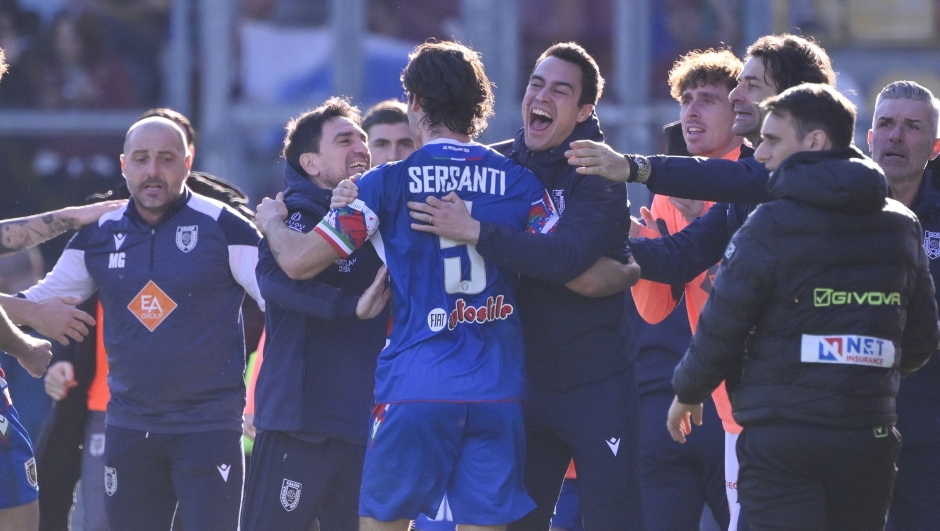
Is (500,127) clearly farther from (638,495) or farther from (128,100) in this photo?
(638,495)

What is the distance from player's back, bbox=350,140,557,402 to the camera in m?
4.09

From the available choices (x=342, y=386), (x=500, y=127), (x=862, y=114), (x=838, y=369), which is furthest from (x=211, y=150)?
(x=838, y=369)

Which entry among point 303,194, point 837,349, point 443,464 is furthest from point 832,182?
point 303,194

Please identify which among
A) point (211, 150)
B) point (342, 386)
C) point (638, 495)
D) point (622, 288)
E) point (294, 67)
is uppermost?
point (294, 67)

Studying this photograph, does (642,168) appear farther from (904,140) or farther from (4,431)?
(4,431)

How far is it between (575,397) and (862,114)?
7.62 metres

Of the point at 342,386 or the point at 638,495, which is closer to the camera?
the point at 638,495

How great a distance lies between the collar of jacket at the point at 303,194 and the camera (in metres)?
5.01

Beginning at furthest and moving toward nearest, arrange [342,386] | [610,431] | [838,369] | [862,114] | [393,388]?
[862,114], [342,386], [610,431], [393,388], [838,369]

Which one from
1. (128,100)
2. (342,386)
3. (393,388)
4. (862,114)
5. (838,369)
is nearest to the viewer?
(838,369)

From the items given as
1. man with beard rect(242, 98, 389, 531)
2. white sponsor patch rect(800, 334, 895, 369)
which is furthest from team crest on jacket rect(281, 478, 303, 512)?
white sponsor patch rect(800, 334, 895, 369)

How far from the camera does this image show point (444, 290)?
4141mm

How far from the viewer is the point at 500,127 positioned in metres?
11.4

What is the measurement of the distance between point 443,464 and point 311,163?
1.82m
